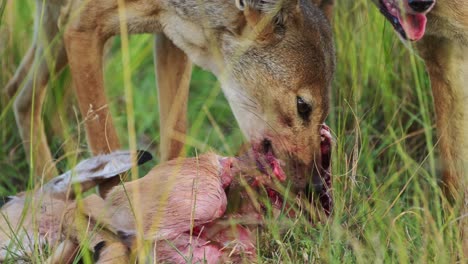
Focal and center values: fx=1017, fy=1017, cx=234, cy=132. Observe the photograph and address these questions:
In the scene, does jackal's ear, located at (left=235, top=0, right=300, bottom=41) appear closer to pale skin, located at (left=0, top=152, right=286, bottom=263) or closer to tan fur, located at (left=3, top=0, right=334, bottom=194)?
tan fur, located at (left=3, top=0, right=334, bottom=194)

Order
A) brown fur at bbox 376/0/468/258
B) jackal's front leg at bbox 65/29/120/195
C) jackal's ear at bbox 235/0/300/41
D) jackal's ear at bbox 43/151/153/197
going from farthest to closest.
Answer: jackal's front leg at bbox 65/29/120/195, jackal's ear at bbox 235/0/300/41, brown fur at bbox 376/0/468/258, jackal's ear at bbox 43/151/153/197

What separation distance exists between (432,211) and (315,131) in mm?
617

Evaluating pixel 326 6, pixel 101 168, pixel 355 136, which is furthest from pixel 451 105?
pixel 101 168

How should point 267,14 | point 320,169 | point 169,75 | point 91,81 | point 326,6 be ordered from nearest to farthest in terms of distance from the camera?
point 320,169, point 267,14, point 91,81, point 326,6, point 169,75

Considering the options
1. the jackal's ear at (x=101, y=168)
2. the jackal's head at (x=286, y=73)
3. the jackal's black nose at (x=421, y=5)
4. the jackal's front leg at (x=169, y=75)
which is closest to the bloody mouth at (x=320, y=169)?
the jackal's head at (x=286, y=73)

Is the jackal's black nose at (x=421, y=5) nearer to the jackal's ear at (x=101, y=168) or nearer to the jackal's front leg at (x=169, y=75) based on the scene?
the jackal's ear at (x=101, y=168)

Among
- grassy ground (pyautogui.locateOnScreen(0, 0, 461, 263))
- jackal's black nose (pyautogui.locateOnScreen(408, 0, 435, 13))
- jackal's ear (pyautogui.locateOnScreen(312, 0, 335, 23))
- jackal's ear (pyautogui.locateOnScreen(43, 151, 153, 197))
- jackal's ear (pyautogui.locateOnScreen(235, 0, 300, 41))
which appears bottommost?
grassy ground (pyautogui.locateOnScreen(0, 0, 461, 263))

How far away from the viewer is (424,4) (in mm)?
3975

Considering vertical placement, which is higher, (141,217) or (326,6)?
(326,6)

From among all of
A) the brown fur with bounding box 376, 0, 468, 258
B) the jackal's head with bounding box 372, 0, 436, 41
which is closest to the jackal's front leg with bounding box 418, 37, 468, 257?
the brown fur with bounding box 376, 0, 468, 258

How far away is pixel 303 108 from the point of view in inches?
174

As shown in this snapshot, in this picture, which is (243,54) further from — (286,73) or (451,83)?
(451,83)

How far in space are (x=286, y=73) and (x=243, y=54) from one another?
0.77 feet

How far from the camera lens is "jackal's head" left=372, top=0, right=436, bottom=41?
398cm
